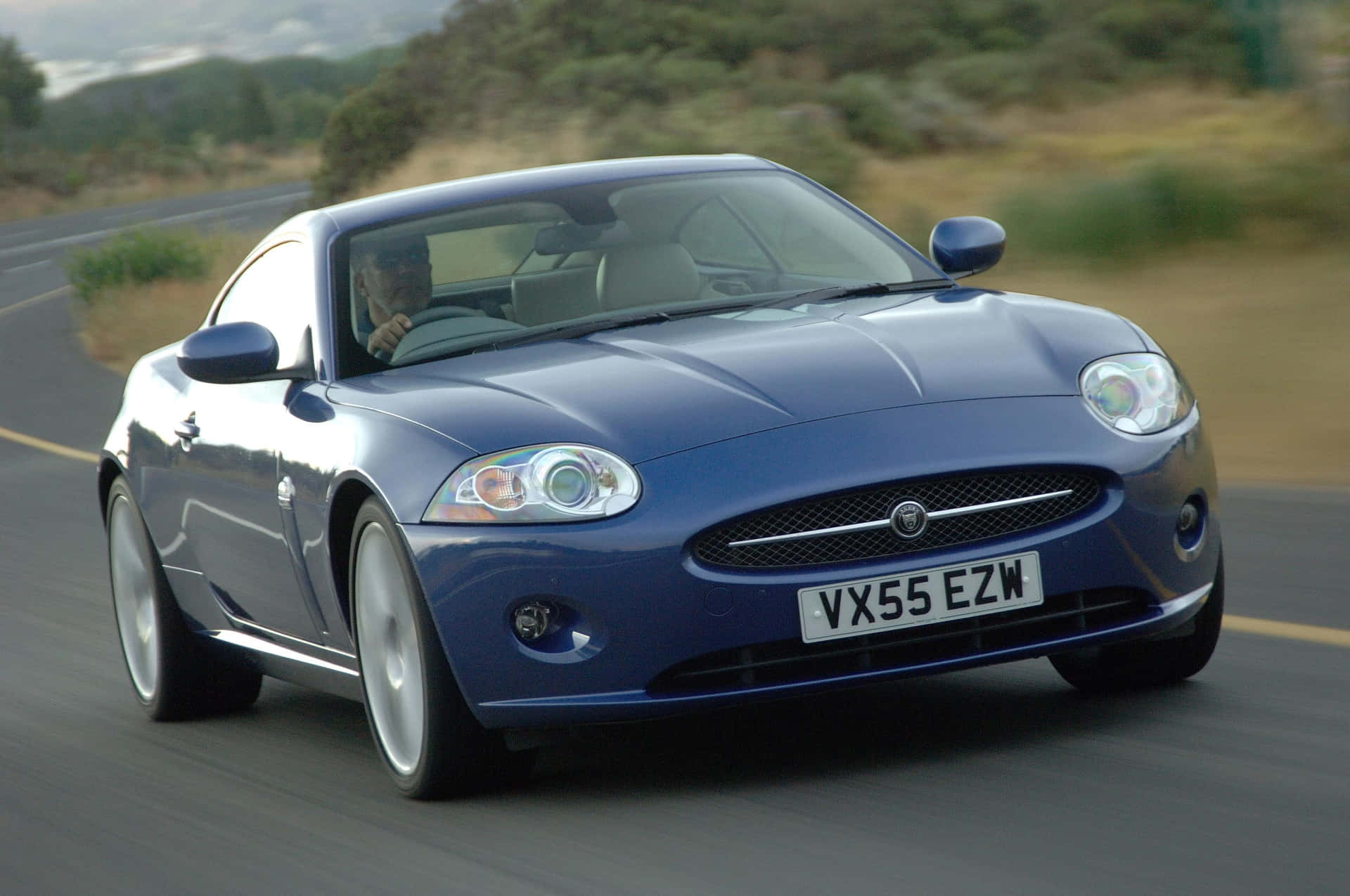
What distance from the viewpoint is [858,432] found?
433 centimetres

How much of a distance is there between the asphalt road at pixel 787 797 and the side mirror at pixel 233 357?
0.97 meters

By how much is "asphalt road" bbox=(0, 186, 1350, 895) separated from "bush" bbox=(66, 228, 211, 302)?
90.4 ft

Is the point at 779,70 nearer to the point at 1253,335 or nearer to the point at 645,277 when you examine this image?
the point at 1253,335

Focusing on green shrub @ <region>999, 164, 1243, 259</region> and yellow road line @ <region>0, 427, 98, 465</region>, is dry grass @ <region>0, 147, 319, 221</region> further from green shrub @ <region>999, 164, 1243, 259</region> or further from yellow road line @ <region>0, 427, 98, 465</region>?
green shrub @ <region>999, 164, 1243, 259</region>

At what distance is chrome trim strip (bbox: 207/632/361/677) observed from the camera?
5143mm

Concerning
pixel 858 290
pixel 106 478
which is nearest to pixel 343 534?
pixel 858 290

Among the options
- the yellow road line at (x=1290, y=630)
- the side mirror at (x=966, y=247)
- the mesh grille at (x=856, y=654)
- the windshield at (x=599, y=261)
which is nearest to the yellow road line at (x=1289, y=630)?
the yellow road line at (x=1290, y=630)

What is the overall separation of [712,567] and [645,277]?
1473mm

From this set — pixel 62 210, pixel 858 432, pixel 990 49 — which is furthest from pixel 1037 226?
pixel 62 210

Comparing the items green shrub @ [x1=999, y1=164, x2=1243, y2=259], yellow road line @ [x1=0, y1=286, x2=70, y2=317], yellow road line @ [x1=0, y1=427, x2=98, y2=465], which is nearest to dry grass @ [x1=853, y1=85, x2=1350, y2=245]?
green shrub @ [x1=999, y1=164, x2=1243, y2=259]

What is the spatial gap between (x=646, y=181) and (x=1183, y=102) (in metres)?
22.9

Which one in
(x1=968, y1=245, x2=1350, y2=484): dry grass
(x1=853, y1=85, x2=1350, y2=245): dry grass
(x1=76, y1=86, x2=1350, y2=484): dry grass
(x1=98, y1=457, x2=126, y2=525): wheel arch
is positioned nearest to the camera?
(x1=98, y1=457, x2=126, y2=525): wheel arch

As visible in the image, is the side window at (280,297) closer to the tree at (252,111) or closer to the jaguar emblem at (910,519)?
the jaguar emblem at (910,519)

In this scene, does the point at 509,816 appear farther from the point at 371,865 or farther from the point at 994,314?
the point at 994,314
